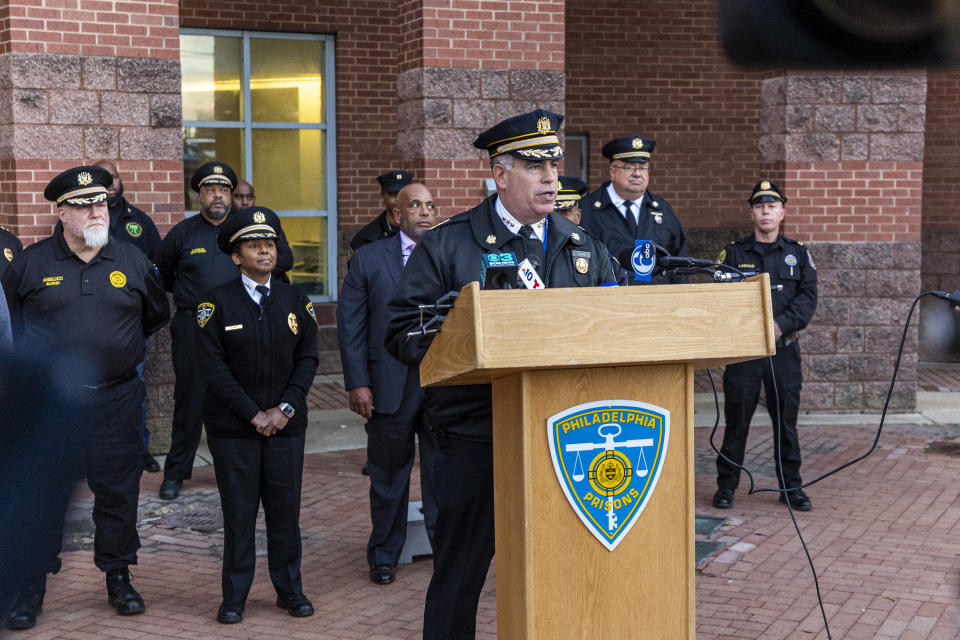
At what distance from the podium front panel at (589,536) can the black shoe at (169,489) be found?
14.8ft

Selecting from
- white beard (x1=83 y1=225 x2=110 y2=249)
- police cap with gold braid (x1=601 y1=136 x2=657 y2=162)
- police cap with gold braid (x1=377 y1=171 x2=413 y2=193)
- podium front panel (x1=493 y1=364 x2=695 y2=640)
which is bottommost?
podium front panel (x1=493 y1=364 x2=695 y2=640)

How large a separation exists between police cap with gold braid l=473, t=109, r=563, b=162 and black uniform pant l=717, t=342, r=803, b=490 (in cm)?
365

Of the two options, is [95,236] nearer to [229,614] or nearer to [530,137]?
[229,614]

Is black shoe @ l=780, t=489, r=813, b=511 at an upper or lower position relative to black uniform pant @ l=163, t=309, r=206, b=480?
lower

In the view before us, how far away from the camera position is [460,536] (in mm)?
4043

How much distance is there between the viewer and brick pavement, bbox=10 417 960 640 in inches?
210

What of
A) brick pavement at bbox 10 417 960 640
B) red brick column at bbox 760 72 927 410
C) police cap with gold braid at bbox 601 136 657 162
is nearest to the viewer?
brick pavement at bbox 10 417 960 640

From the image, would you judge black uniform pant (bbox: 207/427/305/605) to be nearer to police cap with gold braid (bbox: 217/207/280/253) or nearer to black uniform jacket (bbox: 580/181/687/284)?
police cap with gold braid (bbox: 217/207/280/253)

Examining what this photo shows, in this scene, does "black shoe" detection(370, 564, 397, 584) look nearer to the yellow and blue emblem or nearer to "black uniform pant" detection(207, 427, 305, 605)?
"black uniform pant" detection(207, 427, 305, 605)

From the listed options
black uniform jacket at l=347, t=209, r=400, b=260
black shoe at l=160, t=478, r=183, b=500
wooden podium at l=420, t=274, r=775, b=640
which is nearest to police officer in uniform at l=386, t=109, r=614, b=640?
wooden podium at l=420, t=274, r=775, b=640

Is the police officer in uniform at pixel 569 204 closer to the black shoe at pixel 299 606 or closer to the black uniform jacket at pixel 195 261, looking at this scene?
the black uniform jacket at pixel 195 261

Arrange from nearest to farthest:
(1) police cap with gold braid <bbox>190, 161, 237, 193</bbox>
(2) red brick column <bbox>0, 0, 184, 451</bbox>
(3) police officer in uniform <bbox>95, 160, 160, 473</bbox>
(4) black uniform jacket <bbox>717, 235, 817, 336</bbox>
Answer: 1. (4) black uniform jacket <bbox>717, 235, 817, 336</bbox>
2. (1) police cap with gold braid <bbox>190, 161, 237, 193</bbox>
3. (3) police officer in uniform <bbox>95, 160, 160, 473</bbox>
4. (2) red brick column <bbox>0, 0, 184, 451</bbox>

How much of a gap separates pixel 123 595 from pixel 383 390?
1631mm

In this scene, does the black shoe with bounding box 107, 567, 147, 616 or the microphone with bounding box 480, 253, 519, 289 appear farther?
the black shoe with bounding box 107, 567, 147, 616
